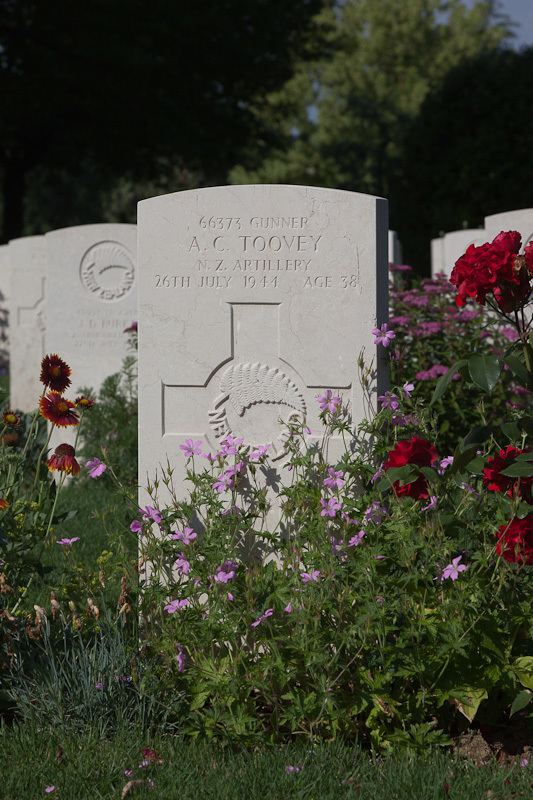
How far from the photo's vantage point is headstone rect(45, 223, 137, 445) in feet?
25.3

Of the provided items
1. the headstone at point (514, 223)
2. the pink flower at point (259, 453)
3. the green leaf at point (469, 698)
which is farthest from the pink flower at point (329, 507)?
the headstone at point (514, 223)

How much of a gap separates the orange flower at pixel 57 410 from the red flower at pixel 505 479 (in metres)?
1.42

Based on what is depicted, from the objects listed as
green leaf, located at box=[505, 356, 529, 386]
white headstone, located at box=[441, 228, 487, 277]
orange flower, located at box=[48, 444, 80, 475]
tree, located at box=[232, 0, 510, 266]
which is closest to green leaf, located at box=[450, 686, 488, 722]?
green leaf, located at box=[505, 356, 529, 386]

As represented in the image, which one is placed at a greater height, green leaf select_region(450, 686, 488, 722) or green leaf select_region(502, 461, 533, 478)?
green leaf select_region(502, 461, 533, 478)

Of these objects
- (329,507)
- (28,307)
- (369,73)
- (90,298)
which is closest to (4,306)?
(28,307)

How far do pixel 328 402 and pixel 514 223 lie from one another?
3295mm

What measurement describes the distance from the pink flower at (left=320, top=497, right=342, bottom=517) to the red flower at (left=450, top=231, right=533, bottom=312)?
76 cm

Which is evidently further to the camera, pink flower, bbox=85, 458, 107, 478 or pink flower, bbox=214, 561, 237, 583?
pink flower, bbox=85, 458, 107, 478

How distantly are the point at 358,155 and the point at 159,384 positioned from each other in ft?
86.5

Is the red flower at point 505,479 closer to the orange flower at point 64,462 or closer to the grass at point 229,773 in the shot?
the grass at point 229,773

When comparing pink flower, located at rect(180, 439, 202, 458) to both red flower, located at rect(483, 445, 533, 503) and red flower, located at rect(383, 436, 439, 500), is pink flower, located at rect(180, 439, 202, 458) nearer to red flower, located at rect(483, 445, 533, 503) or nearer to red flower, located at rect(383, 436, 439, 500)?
red flower, located at rect(383, 436, 439, 500)

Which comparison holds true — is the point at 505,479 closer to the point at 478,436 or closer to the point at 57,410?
the point at 478,436

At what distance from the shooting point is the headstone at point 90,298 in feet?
25.3

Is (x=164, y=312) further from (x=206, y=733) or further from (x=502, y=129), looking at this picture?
(x=502, y=129)
